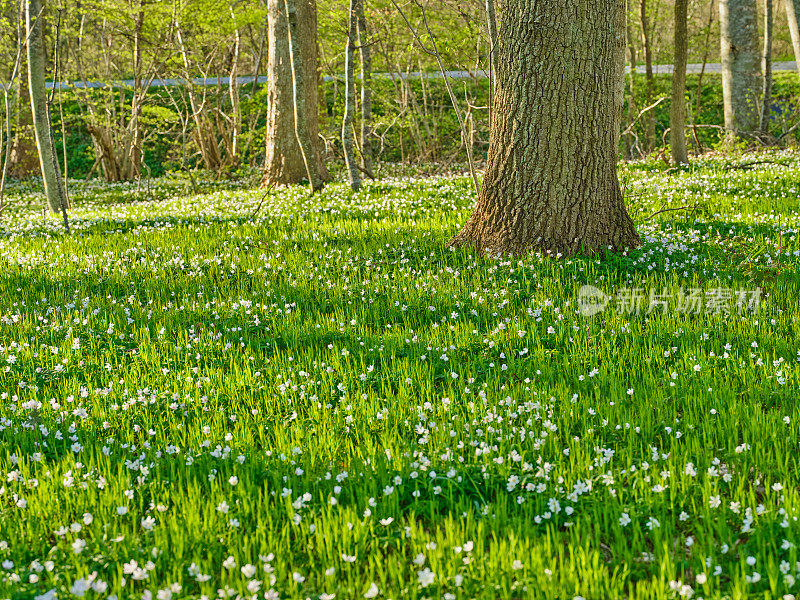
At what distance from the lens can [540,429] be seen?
382 cm

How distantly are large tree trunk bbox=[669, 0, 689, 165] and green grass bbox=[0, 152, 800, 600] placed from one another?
6.27m

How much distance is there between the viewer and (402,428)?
3.95 metres

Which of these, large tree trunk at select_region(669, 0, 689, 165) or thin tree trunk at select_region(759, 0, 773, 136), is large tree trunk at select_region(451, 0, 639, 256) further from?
thin tree trunk at select_region(759, 0, 773, 136)

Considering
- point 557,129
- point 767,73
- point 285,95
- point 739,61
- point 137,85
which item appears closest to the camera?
point 557,129

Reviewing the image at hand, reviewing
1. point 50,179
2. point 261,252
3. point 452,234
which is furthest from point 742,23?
point 50,179

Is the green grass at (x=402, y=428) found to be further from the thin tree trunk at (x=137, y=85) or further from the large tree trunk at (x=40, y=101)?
the thin tree trunk at (x=137, y=85)

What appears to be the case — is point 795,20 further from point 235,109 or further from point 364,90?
point 235,109

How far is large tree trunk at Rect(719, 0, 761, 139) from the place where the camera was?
1847 centimetres
